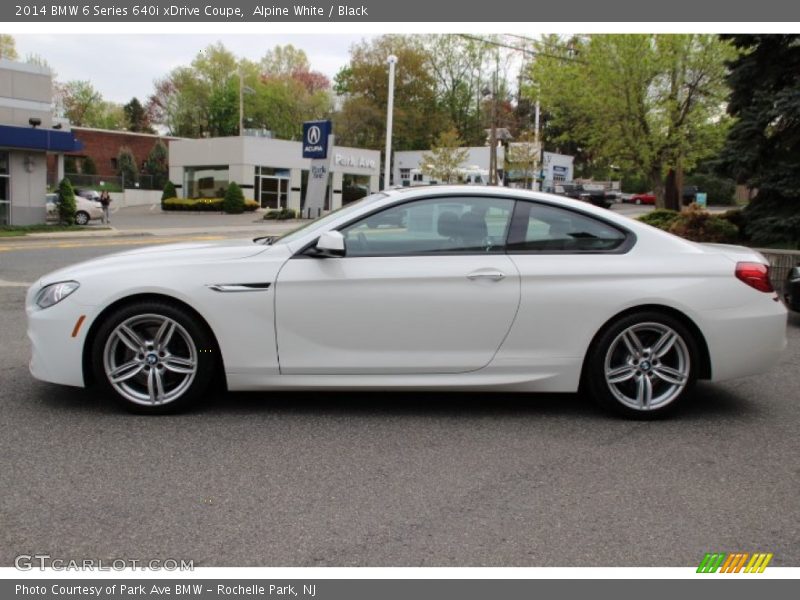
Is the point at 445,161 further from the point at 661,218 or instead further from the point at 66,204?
the point at 661,218

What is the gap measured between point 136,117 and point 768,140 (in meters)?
86.1

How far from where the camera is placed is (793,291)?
8.67 m

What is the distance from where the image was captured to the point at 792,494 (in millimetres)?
3861

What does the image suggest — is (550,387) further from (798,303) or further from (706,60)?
(706,60)

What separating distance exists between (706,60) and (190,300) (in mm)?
24487

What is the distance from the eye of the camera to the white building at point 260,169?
46.2 metres

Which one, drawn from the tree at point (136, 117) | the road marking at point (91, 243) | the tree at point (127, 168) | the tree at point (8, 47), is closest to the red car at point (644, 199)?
the tree at point (127, 168)

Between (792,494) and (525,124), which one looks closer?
(792,494)

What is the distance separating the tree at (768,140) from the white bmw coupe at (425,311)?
9.41 metres

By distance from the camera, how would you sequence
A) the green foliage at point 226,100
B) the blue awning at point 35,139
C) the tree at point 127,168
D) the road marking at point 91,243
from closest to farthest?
the road marking at point 91,243
the blue awning at point 35,139
the tree at point 127,168
the green foliage at point 226,100

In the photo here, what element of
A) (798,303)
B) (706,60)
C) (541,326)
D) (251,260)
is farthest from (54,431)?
(706,60)

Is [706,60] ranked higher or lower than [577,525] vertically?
higher

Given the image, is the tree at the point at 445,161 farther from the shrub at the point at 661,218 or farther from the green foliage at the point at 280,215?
the shrub at the point at 661,218

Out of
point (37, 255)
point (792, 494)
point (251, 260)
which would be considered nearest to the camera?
point (792, 494)
